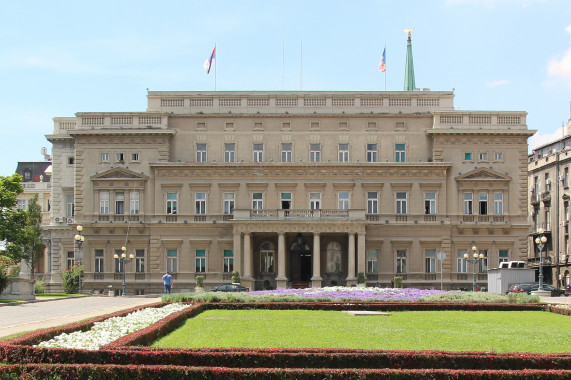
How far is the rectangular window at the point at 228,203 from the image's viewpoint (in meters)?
66.8

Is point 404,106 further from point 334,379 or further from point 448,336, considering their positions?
point 334,379

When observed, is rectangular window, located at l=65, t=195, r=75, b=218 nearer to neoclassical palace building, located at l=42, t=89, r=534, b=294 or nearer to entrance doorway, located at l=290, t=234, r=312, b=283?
neoclassical palace building, located at l=42, t=89, r=534, b=294

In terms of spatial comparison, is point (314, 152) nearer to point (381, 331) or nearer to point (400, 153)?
point (400, 153)

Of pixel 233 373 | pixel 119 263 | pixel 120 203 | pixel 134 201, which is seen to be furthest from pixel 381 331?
pixel 120 203

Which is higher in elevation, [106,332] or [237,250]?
[237,250]

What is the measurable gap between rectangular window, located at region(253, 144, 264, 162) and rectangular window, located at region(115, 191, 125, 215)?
12203 millimetres

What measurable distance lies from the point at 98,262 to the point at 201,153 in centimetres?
1329

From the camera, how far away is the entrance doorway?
6669 cm

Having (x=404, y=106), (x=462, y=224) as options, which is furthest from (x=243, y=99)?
(x=462, y=224)

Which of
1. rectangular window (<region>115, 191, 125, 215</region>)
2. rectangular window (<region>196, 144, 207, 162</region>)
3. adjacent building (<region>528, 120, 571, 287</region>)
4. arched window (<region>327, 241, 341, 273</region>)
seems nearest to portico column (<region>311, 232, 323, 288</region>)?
arched window (<region>327, 241, 341, 273</region>)

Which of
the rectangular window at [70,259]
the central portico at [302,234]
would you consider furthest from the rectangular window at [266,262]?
the rectangular window at [70,259]

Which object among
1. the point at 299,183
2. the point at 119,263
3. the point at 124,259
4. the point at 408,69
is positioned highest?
the point at 408,69

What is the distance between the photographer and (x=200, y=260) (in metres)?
66.2

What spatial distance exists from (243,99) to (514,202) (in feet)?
84.2
